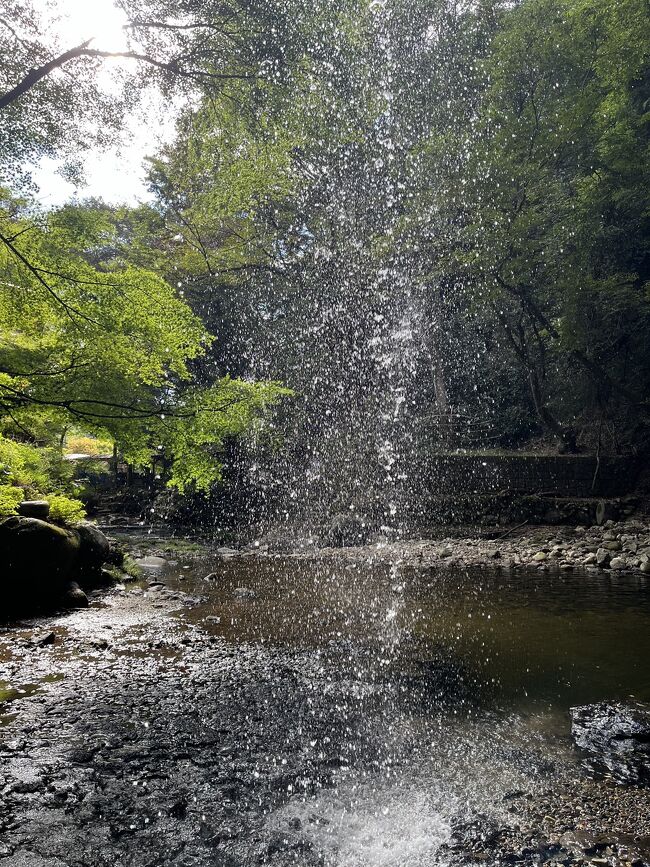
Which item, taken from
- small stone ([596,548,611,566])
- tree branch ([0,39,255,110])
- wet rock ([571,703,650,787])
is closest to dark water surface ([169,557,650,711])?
wet rock ([571,703,650,787])

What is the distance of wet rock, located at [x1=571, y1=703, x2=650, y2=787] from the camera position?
12.1 feet

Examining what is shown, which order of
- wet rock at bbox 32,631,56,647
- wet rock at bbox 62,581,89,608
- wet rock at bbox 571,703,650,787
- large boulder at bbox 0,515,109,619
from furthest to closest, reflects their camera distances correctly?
wet rock at bbox 62,581,89,608 → large boulder at bbox 0,515,109,619 → wet rock at bbox 32,631,56,647 → wet rock at bbox 571,703,650,787

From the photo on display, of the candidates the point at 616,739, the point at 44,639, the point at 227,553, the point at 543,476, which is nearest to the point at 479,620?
the point at 616,739

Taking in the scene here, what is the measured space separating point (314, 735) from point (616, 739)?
7.73 ft

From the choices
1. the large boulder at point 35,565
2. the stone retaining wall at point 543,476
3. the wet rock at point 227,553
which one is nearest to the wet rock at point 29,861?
the large boulder at point 35,565

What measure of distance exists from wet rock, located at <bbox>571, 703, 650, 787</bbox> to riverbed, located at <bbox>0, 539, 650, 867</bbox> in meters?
0.15

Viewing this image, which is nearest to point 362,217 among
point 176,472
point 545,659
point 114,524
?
point 114,524

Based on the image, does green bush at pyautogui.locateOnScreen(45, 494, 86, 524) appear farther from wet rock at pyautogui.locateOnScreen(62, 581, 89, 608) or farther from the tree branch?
the tree branch

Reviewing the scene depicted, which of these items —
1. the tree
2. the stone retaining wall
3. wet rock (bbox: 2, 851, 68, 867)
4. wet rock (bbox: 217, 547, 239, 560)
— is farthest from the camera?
the stone retaining wall

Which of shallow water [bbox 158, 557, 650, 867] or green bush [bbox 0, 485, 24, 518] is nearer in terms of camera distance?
shallow water [bbox 158, 557, 650, 867]

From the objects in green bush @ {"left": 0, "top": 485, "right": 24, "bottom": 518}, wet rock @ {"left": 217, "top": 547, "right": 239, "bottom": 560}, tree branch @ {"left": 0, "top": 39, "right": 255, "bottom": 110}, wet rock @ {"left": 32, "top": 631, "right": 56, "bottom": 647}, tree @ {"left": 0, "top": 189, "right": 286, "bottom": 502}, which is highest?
tree branch @ {"left": 0, "top": 39, "right": 255, "bottom": 110}

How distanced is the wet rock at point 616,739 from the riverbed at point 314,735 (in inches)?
6.0

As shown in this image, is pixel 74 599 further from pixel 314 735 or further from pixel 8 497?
pixel 314 735

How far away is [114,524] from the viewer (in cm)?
2044
